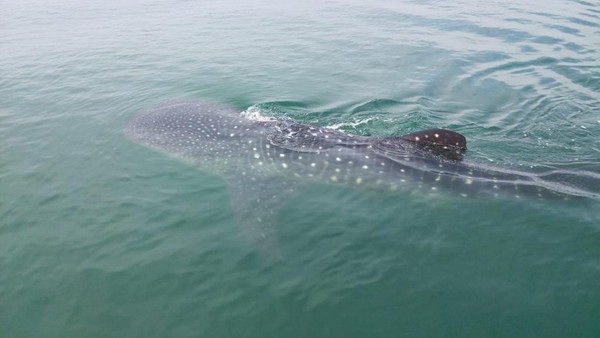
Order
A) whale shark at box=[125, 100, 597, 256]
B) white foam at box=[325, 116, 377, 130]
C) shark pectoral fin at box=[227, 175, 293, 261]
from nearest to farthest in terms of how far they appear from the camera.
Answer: shark pectoral fin at box=[227, 175, 293, 261] → whale shark at box=[125, 100, 597, 256] → white foam at box=[325, 116, 377, 130]

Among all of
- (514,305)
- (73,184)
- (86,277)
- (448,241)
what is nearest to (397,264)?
(448,241)

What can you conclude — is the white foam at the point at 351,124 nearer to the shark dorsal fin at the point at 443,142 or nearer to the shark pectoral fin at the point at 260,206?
the shark dorsal fin at the point at 443,142

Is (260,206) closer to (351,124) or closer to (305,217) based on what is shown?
(305,217)

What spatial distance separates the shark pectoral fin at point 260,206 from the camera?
7594 mm

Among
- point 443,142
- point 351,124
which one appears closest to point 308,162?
point 443,142

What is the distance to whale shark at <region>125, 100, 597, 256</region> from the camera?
28.2 feet

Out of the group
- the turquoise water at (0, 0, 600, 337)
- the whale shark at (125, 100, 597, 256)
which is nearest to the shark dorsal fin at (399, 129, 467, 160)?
the whale shark at (125, 100, 597, 256)

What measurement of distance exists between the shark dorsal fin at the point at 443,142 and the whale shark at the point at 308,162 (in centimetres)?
2

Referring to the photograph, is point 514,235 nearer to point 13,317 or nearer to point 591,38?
point 13,317

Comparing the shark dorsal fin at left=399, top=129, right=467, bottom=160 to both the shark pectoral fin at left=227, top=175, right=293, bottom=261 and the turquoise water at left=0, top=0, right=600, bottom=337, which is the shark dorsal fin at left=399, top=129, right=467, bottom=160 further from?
the shark pectoral fin at left=227, top=175, right=293, bottom=261

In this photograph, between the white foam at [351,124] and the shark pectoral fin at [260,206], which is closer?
the shark pectoral fin at [260,206]

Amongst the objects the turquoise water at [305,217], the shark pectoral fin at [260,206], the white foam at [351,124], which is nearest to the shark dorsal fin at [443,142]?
the turquoise water at [305,217]

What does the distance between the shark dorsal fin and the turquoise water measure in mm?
1003

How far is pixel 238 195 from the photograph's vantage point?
9.15 metres
